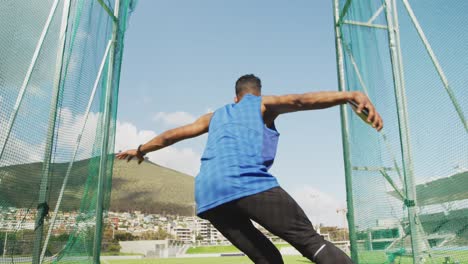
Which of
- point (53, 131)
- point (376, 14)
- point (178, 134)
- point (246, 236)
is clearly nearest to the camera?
point (246, 236)

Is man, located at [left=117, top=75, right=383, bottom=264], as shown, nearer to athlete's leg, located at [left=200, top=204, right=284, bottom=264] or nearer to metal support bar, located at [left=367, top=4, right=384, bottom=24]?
athlete's leg, located at [left=200, top=204, right=284, bottom=264]

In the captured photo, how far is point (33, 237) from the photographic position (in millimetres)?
3682

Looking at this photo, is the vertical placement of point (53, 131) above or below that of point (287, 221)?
above

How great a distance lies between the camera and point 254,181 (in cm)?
208

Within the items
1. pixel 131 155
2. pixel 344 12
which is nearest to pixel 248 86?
pixel 131 155

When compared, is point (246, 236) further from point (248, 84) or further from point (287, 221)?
point (248, 84)

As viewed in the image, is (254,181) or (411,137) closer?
(254,181)

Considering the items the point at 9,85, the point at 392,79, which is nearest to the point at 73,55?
the point at 9,85

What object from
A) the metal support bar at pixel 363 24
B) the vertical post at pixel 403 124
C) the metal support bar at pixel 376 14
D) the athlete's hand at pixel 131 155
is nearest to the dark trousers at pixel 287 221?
the athlete's hand at pixel 131 155

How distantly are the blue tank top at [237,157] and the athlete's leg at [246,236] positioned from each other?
0.12 metres

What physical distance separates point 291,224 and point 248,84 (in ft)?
3.06

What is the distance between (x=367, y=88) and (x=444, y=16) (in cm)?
149

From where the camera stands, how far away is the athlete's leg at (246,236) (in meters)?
2.24

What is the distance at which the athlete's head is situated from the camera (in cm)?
251
